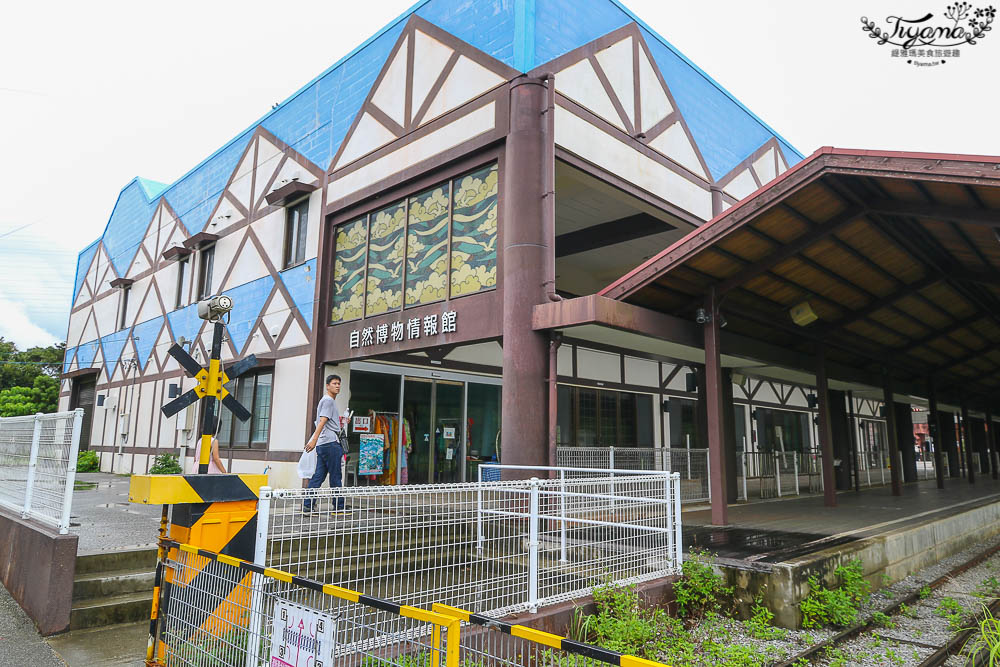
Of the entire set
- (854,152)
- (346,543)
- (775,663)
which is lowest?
(775,663)

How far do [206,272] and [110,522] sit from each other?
11.1 m

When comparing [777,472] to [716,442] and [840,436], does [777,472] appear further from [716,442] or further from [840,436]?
[716,442]

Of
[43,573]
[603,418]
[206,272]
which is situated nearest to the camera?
[43,573]

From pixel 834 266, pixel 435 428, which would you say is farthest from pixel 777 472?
pixel 435 428

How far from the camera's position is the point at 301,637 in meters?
2.65

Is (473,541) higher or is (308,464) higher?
(308,464)

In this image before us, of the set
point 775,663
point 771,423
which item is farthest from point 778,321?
point 771,423

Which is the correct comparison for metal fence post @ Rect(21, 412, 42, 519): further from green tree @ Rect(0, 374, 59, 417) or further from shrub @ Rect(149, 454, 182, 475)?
green tree @ Rect(0, 374, 59, 417)

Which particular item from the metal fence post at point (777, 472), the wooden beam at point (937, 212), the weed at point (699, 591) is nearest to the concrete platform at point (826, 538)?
the weed at point (699, 591)

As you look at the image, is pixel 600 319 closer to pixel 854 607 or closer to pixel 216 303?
pixel 854 607

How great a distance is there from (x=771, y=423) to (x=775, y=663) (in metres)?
16.5

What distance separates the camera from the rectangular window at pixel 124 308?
23.3 meters

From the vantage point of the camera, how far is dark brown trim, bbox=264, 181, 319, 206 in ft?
46.4

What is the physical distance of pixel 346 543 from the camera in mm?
4266
